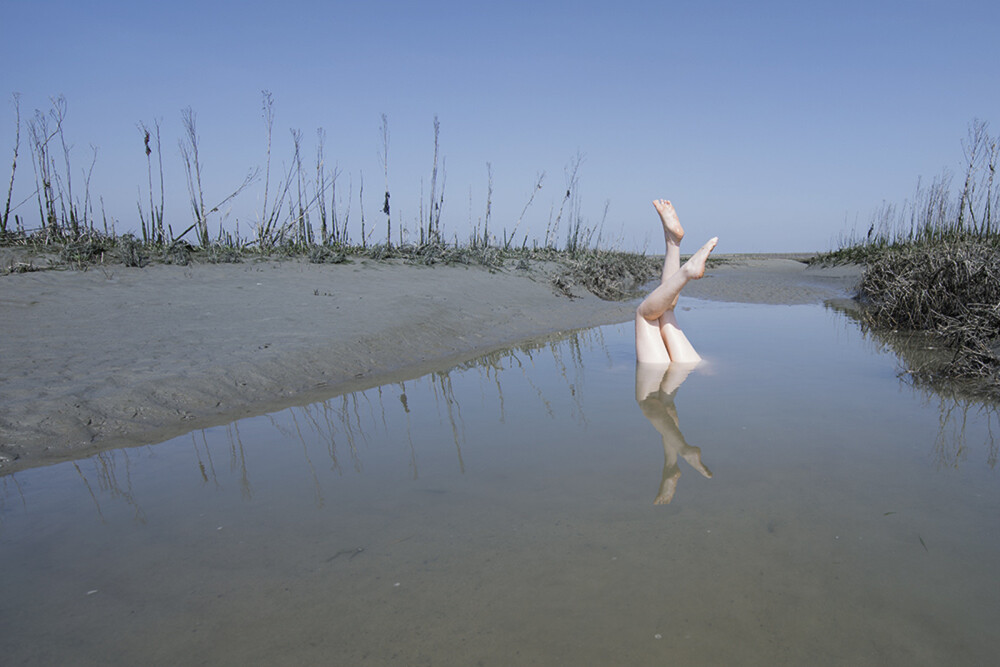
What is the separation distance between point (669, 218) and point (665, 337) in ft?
3.57

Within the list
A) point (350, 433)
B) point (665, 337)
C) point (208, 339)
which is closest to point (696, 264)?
point (665, 337)

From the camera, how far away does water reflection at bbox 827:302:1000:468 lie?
3295 mm

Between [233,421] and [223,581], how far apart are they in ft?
6.45

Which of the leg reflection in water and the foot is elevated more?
the foot

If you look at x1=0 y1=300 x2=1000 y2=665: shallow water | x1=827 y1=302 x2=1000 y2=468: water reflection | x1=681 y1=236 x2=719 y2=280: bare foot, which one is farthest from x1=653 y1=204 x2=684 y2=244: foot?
x1=827 y1=302 x2=1000 y2=468: water reflection

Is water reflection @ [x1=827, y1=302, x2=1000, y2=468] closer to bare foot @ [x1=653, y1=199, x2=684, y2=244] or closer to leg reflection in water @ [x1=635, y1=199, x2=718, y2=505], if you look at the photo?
leg reflection in water @ [x1=635, y1=199, x2=718, y2=505]

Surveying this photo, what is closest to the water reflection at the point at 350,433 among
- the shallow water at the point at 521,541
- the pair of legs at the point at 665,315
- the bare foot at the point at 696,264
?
the shallow water at the point at 521,541

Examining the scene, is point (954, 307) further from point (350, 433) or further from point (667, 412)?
point (350, 433)

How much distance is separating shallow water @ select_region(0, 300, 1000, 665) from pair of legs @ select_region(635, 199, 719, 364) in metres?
1.34

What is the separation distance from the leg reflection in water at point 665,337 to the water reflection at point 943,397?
1483mm

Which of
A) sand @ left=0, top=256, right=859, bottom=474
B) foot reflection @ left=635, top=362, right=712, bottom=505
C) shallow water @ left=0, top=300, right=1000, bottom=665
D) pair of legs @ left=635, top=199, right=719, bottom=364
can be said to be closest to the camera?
shallow water @ left=0, top=300, right=1000, bottom=665

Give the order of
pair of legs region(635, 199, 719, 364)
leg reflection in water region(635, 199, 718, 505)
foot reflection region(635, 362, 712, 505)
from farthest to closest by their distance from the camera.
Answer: pair of legs region(635, 199, 719, 364) → leg reflection in water region(635, 199, 718, 505) → foot reflection region(635, 362, 712, 505)

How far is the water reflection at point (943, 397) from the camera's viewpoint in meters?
3.29

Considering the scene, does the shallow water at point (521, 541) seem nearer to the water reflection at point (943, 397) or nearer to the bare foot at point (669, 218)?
the water reflection at point (943, 397)
